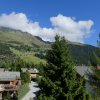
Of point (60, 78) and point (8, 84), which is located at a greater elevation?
point (60, 78)

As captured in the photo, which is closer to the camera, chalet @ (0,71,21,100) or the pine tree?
the pine tree

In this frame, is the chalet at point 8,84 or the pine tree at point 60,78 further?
the chalet at point 8,84

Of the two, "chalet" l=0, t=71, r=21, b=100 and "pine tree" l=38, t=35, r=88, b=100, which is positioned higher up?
"pine tree" l=38, t=35, r=88, b=100

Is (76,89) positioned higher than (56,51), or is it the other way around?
(56,51)

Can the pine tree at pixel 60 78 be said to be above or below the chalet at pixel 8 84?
above

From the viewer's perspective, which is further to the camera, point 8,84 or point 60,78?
point 8,84

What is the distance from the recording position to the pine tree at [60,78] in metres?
35.7

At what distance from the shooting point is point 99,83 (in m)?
28.3

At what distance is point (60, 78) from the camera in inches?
1462

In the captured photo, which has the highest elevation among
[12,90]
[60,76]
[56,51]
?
[56,51]

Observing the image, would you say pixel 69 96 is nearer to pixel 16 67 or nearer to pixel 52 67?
pixel 52 67

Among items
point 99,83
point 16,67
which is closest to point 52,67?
point 99,83

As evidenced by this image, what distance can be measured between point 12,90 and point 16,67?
6764 cm

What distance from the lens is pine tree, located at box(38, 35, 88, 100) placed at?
35.7m
